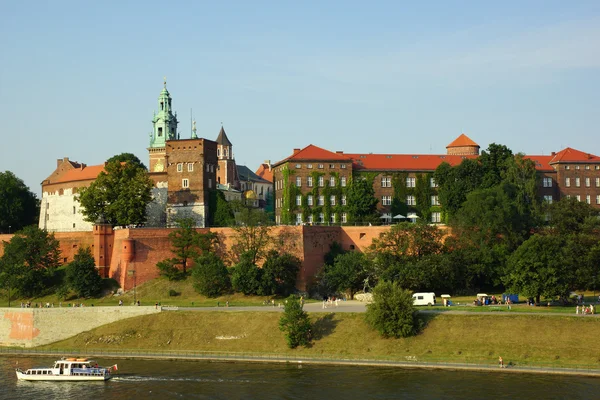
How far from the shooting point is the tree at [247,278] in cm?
7028

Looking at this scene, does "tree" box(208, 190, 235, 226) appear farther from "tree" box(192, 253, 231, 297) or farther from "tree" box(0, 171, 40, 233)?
"tree" box(0, 171, 40, 233)

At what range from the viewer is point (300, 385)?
48469 mm

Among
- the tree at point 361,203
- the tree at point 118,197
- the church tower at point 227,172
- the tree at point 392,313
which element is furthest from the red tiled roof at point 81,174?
the tree at point 392,313

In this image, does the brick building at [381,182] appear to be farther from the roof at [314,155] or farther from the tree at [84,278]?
the tree at [84,278]

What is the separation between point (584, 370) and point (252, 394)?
20.9 m

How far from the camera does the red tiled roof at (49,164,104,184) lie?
338 feet

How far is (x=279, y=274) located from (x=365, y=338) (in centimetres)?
1561

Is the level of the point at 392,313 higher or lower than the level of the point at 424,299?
lower

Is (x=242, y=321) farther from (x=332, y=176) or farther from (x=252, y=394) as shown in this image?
(x=332, y=176)

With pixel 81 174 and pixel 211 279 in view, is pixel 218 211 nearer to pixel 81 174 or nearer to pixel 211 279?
pixel 211 279

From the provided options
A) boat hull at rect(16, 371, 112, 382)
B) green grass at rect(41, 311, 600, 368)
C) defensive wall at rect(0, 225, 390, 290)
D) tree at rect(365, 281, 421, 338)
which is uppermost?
defensive wall at rect(0, 225, 390, 290)

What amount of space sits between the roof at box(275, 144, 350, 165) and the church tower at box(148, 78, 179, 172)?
28305 mm

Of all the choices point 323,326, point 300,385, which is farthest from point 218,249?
point 300,385

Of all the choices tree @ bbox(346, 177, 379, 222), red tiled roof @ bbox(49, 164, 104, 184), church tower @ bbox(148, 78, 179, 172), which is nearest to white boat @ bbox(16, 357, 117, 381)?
tree @ bbox(346, 177, 379, 222)
